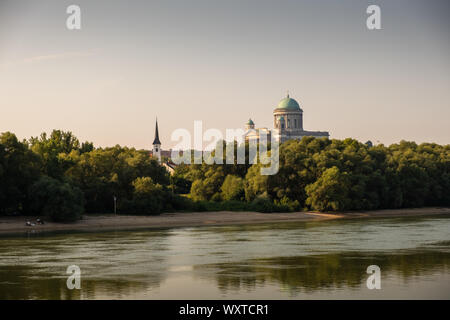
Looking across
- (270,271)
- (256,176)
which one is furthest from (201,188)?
(270,271)

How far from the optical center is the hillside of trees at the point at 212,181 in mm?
66688

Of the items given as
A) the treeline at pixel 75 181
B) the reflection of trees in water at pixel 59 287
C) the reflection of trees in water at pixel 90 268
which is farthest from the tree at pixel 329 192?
the reflection of trees in water at pixel 59 287

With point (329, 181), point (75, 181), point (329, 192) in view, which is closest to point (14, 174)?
point (75, 181)

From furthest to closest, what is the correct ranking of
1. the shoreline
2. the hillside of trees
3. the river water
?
the hillside of trees < the shoreline < the river water

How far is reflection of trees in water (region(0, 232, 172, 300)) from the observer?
2991 centimetres

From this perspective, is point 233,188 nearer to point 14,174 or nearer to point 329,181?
point 329,181

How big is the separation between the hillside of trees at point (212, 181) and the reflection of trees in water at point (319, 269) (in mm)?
32088

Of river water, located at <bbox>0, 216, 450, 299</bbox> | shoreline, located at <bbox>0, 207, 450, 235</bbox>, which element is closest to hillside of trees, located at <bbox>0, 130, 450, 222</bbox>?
shoreline, located at <bbox>0, 207, 450, 235</bbox>

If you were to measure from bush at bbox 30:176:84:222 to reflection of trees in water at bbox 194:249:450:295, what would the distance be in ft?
99.5

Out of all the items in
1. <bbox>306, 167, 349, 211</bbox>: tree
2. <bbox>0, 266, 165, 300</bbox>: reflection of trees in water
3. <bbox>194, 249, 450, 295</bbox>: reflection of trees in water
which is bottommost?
<bbox>194, 249, 450, 295</bbox>: reflection of trees in water

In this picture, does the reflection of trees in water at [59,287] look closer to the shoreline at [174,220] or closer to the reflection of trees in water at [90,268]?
the reflection of trees in water at [90,268]

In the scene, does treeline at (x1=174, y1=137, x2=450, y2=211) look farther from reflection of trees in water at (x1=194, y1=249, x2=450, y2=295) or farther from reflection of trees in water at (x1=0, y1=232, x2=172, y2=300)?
reflection of trees in water at (x1=194, y1=249, x2=450, y2=295)
